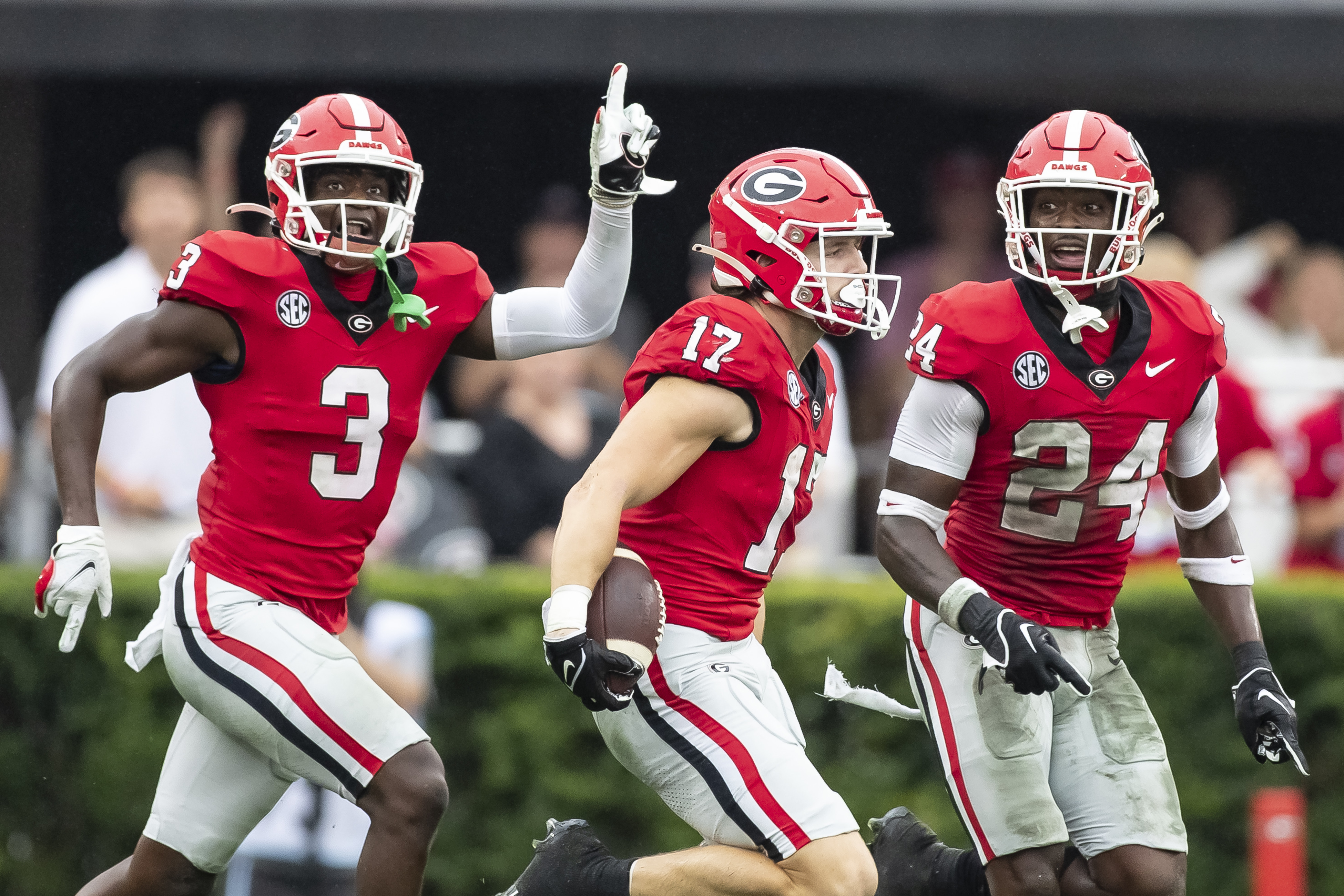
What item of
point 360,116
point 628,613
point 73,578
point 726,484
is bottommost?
point 73,578

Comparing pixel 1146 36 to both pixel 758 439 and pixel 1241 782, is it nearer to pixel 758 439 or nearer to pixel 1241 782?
pixel 1241 782

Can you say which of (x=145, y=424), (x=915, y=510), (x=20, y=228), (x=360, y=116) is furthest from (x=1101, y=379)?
(x=20, y=228)

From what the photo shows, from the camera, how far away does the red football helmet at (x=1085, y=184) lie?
4793 millimetres

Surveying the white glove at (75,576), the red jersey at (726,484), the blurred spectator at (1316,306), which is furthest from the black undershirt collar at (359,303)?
the blurred spectator at (1316,306)

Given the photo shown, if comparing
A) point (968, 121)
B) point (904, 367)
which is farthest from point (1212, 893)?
point (968, 121)

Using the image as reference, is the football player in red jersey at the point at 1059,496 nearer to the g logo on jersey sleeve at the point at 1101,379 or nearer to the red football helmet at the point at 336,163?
the g logo on jersey sleeve at the point at 1101,379

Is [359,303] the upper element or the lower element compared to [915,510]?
upper

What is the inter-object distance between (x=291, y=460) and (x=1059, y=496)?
187 centimetres

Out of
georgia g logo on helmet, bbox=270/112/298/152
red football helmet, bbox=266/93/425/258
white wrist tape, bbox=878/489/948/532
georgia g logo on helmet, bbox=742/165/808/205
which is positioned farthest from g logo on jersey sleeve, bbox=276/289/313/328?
white wrist tape, bbox=878/489/948/532

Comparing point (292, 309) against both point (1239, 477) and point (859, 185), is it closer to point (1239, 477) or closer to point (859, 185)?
point (859, 185)

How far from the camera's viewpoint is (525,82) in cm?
1013

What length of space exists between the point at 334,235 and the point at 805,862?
1850 mm

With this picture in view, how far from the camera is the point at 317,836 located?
248 inches

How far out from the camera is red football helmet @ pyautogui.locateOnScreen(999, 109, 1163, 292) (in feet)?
15.7
